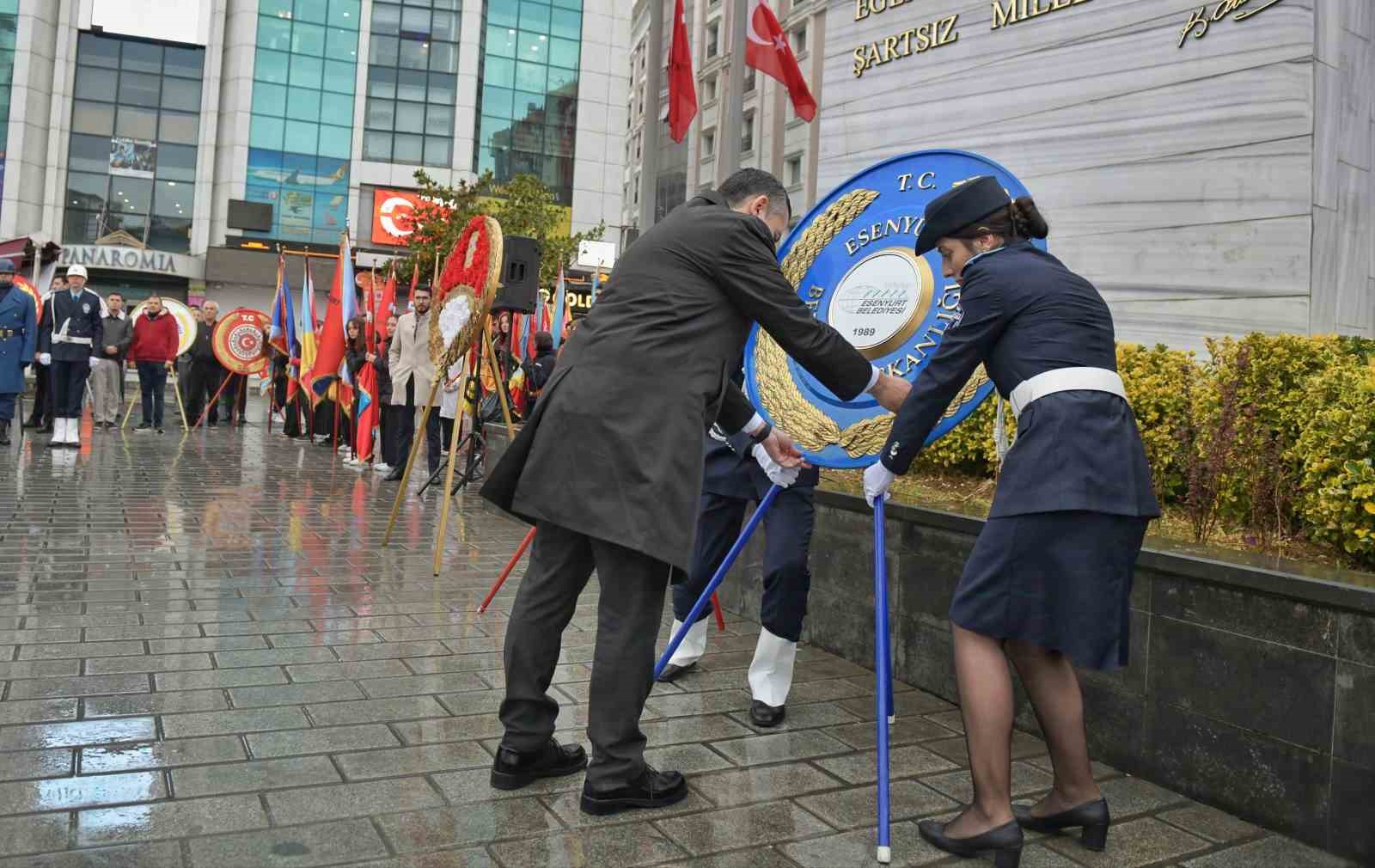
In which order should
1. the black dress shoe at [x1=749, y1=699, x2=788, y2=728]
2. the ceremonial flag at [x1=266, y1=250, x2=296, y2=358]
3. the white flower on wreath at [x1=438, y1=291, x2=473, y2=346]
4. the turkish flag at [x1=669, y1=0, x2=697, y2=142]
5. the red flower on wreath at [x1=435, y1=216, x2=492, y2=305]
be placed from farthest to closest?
1. the ceremonial flag at [x1=266, y1=250, x2=296, y2=358]
2. the turkish flag at [x1=669, y1=0, x2=697, y2=142]
3. the white flower on wreath at [x1=438, y1=291, x2=473, y2=346]
4. the red flower on wreath at [x1=435, y1=216, x2=492, y2=305]
5. the black dress shoe at [x1=749, y1=699, x2=788, y2=728]

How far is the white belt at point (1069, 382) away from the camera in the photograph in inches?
118

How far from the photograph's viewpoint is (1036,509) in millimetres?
2936

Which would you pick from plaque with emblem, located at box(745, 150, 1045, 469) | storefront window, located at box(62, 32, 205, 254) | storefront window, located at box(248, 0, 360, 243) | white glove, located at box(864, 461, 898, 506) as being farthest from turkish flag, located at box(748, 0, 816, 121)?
storefront window, located at box(62, 32, 205, 254)

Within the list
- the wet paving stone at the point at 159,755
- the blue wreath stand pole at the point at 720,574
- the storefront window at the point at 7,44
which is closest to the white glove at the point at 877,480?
the blue wreath stand pole at the point at 720,574

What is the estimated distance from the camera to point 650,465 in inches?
127

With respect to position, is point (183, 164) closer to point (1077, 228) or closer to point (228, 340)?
point (228, 340)

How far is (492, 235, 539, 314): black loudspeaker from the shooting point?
9.27 m

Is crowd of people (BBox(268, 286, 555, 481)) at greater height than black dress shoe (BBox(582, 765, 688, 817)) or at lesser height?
greater

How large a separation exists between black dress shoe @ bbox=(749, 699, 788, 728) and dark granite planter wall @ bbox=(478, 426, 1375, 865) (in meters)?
0.94

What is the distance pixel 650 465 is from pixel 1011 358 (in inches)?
42.5

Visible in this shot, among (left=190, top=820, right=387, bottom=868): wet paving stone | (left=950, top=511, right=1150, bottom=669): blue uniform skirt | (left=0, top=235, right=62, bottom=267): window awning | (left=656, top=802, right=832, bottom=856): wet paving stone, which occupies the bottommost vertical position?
(left=190, top=820, right=387, bottom=868): wet paving stone

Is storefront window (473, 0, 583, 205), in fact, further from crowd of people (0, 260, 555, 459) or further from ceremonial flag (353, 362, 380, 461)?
ceremonial flag (353, 362, 380, 461)

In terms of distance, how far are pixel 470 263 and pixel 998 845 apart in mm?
5603

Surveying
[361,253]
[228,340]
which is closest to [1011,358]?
[228,340]
